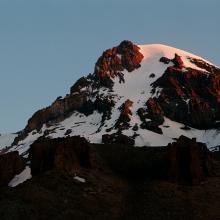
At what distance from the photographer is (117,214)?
11231 centimetres

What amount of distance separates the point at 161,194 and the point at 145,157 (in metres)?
30.4

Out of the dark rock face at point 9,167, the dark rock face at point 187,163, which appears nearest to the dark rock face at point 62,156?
the dark rock face at point 9,167

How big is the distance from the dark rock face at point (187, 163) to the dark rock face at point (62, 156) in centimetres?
1841

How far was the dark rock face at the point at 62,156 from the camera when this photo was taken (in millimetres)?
133375

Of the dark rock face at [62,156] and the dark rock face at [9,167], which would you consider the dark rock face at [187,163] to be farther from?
the dark rock face at [9,167]

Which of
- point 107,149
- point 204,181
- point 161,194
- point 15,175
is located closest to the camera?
point 161,194

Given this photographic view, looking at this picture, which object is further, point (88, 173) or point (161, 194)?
point (88, 173)

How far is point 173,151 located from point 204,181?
10.1 metres

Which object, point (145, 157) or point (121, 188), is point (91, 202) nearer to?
point (121, 188)

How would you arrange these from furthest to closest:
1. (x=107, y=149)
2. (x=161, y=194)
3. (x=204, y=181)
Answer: (x=107, y=149) → (x=204, y=181) → (x=161, y=194)

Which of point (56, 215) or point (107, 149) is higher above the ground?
point (107, 149)

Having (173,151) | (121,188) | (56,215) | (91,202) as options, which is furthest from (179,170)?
(56,215)

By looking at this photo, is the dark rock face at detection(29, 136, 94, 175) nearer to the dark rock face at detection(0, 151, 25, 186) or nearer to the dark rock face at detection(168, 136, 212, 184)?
the dark rock face at detection(0, 151, 25, 186)

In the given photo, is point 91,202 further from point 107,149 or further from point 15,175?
point 107,149
